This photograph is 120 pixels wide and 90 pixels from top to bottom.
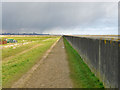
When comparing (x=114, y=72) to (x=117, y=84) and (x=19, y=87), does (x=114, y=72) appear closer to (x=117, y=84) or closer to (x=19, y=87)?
(x=117, y=84)

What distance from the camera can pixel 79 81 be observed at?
5.86 meters

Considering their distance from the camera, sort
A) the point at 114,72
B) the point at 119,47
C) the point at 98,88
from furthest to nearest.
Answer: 1. the point at 98,88
2. the point at 114,72
3. the point at 119,47

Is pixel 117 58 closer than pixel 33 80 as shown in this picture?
Yes

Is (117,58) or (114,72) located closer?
(117,58)

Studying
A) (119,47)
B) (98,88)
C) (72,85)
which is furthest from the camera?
(72,85)

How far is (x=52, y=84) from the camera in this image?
5555 mm

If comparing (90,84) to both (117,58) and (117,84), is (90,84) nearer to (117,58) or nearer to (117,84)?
(117,84)

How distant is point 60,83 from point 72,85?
2.00 ft

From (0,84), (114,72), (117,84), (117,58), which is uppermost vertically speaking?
(117,58)

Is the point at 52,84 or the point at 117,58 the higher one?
the point at 117,58

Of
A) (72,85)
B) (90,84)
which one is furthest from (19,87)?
(90,84)

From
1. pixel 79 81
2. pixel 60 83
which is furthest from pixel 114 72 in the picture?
pixel 60 83

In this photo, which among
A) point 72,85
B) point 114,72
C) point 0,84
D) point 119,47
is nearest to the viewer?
point 119,47

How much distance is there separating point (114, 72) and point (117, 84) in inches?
16.2
